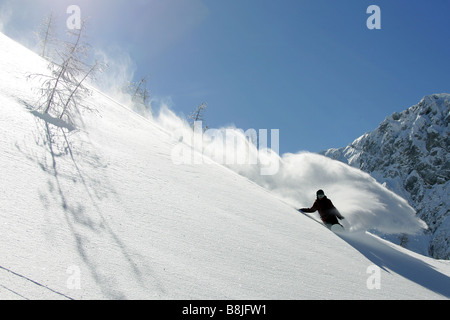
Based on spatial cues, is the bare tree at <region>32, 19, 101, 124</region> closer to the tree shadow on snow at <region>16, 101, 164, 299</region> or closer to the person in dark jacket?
the tree shadow on snow at <region>16, 101, 164, 299</region>

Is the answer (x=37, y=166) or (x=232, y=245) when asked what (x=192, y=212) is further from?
(x=37, y=166)

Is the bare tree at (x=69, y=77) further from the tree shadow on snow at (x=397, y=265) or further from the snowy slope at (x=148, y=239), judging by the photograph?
the tree shadow on snow at (x=397, y=265)

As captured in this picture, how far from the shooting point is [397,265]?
21.3 feet

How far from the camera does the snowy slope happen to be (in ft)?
10.1

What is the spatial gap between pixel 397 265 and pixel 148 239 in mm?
5619

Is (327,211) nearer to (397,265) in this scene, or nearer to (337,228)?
(337,228)

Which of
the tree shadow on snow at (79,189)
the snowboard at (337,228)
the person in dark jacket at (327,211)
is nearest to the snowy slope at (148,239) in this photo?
the tree shadow on snow at (79,189)

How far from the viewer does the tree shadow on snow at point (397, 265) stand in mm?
5717

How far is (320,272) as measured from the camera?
15.4 feet

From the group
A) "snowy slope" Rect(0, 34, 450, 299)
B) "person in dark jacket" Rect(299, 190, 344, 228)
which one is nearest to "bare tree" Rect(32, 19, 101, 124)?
"snowy slope" Rect(0, 34, 450, 299)
